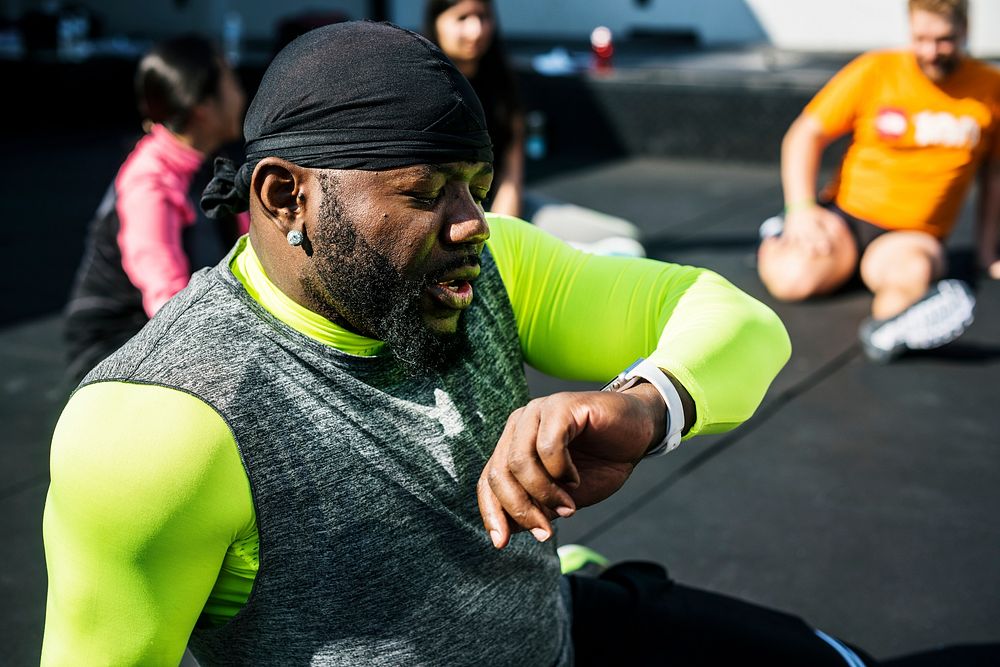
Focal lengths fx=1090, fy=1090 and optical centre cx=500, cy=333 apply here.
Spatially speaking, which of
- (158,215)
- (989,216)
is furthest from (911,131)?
(158,215)

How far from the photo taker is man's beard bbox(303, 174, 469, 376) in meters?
1.22

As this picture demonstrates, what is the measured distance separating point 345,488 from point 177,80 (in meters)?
2.19

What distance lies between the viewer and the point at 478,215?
4.17ft

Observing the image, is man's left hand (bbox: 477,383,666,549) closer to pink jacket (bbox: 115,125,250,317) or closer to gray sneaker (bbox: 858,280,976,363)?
pink jacket (bbox: 115,125,250,317)

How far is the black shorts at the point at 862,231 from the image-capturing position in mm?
4609

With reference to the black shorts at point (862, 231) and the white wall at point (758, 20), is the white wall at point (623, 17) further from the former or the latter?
the black shorts at point (862, 231)

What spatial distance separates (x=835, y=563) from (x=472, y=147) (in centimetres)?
187

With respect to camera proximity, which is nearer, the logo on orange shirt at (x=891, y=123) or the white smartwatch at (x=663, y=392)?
the white smartwatch at (x=663, y=392)

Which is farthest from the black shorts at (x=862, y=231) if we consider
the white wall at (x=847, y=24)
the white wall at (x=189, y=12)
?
the white wall at (x=189, y=12)

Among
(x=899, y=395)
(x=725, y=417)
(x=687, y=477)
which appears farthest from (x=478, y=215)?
(x=899, y=395)

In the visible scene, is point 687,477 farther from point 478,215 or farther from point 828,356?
point 478,215

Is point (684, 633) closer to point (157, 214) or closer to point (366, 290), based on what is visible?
point (366, 290)

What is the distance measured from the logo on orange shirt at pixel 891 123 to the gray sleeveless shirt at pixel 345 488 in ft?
11.7

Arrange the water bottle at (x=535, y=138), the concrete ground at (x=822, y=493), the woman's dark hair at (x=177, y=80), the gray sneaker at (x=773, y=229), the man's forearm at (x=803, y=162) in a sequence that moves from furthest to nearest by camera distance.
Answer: the water bottle at (x=535, y=138) → the gray sneaker at (x=773, y=229) → the man's forearm at (x=803, y=162) → the woman's dark hair at (x=177, y=80) → the concrete ground at (x=822, y=493)
